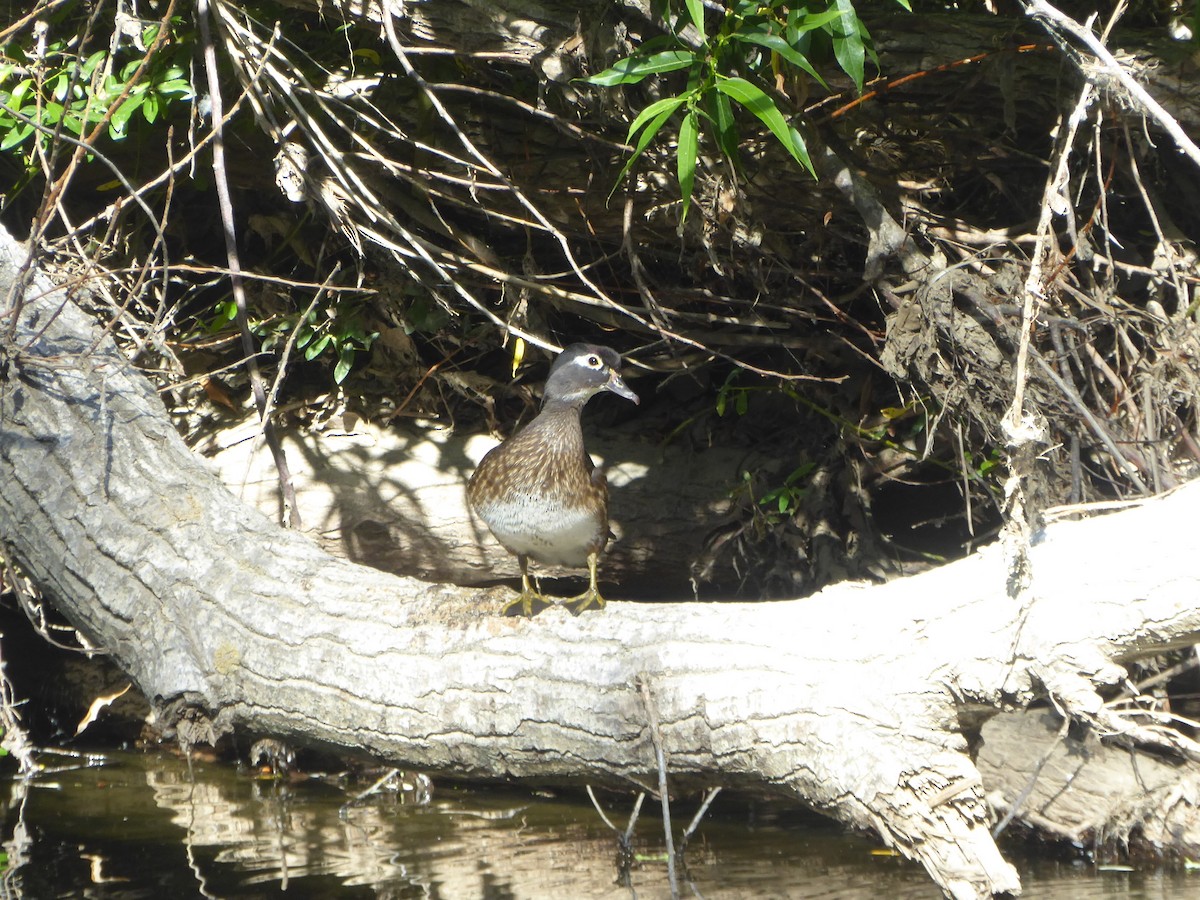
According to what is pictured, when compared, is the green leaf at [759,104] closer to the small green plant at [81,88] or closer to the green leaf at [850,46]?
the green leaf at [850,46]

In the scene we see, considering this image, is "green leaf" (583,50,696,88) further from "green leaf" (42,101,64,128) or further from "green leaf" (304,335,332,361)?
"green leaf" (304,335,332,361)

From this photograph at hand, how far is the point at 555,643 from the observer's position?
286cm

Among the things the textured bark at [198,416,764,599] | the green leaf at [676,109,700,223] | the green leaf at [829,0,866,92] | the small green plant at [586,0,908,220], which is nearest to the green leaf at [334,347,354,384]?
the textured bark at [198,416,764,599]

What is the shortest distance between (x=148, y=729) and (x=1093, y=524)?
180 inches

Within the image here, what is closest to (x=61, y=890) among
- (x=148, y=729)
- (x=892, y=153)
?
(x=148, y=729)

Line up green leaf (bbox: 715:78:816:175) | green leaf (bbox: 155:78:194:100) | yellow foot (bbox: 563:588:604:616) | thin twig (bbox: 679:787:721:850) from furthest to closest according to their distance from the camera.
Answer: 1. green leaf (bbox: 155:78:194:100)
2. yellow foot (bbox: 563:588:604:616)
3. thin twig (bbox: 679:787:721:850)
4. green leaf (bbox: 715:78:816:175)

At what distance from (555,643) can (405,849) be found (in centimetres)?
162

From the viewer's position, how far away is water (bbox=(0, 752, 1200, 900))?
358cm

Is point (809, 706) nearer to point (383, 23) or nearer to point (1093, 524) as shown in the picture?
point (1093, 524)

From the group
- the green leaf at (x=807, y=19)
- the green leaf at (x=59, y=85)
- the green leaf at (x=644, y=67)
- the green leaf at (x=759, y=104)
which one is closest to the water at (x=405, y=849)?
the green leaf at (x=759, y=104)

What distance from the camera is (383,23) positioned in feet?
11.6

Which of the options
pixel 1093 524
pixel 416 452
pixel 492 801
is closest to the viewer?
pixel 1093 524

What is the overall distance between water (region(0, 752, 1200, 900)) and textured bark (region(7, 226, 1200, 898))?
37.0 inches

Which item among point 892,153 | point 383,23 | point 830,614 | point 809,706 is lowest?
point 809,706
